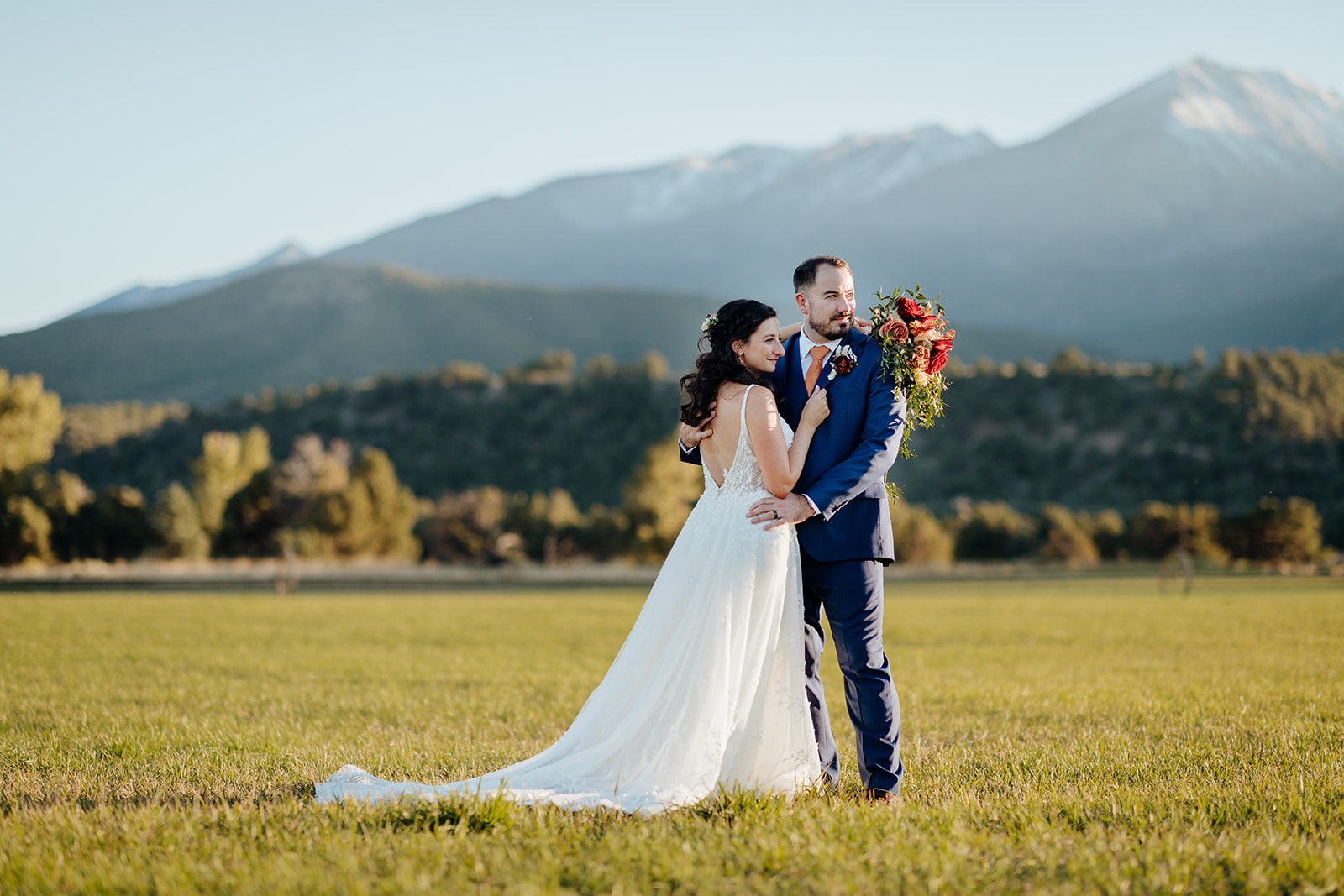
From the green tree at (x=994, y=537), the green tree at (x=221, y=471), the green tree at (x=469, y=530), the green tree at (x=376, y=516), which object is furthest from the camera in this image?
the green tree at (x=994, y=537)

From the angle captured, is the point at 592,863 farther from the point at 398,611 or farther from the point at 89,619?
the point at 398,611

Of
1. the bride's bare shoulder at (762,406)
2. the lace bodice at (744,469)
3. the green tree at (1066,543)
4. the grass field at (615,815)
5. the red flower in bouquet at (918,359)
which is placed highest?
the red flower in bouquet at (918,359)

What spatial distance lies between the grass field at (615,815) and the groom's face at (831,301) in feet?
8.68

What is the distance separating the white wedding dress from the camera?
5004 millimetres

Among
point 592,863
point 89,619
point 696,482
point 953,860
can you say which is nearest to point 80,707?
point 592,863

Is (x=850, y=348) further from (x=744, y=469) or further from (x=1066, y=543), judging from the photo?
(x=1066, y=543)

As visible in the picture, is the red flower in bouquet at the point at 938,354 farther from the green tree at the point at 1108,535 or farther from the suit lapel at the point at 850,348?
the green tree at the point at 1108,535

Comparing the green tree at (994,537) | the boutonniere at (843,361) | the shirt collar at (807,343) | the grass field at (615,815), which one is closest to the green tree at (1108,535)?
the green tree at (994,537)

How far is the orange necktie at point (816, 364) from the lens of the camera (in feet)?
18.5

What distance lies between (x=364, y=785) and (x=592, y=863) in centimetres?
180

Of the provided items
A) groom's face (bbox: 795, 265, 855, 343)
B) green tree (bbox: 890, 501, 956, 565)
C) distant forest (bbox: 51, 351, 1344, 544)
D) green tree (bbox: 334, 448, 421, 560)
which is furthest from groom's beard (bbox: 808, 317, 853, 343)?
distant forest (bbox: 51, 351, 1344, 544)

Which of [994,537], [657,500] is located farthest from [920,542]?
[657,500]

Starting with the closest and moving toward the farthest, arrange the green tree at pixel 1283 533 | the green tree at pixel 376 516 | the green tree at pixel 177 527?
the green tree at pixel 1283 533
the green tree at pixel 177 527
the green tree at pixel 376 516

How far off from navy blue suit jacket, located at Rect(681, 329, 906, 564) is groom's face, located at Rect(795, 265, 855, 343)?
0.11 meters
